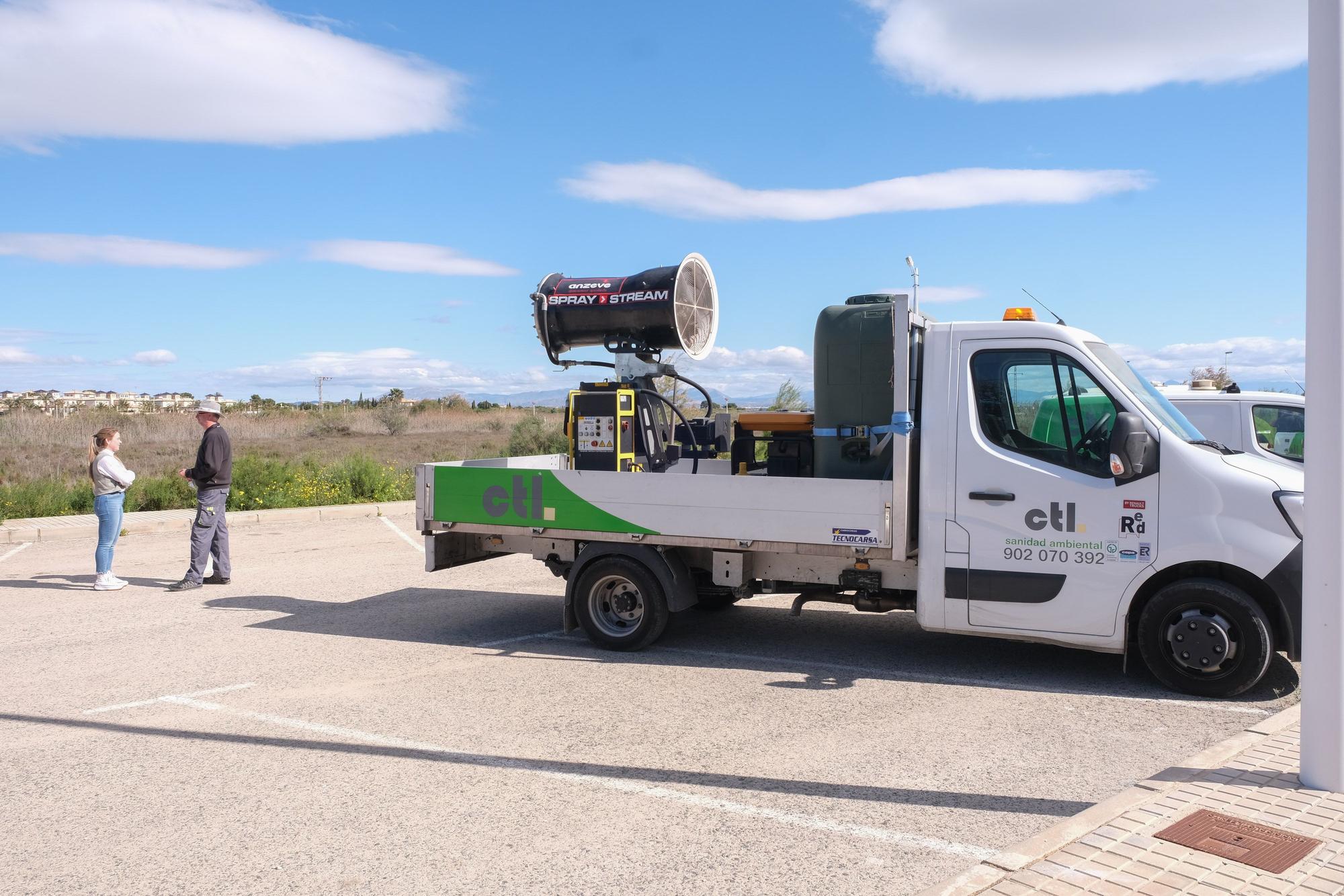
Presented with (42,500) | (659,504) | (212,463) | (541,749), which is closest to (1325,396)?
(541,749)

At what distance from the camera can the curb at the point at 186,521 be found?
14.7 m

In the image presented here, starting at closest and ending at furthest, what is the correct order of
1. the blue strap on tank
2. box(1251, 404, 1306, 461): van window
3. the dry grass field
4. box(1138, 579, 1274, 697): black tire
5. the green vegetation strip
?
1. box(1138, 579, 1274, 697): black tire
2. the blue strap on tank
3. box(1251, 404, 1306, 461): van window
4. the green vegetation strip
5. the dry grass field

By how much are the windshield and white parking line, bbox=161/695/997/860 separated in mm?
3430

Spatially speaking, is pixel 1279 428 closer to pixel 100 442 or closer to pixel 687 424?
pixel 687 424

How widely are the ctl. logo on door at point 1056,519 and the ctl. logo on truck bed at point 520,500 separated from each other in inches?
135

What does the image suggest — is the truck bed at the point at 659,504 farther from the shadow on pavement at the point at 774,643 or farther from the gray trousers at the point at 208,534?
the gray trousers at the point at 208,534

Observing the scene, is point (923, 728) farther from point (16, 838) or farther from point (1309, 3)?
point (16, 838)

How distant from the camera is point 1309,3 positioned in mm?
4273

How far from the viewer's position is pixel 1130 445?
6.12m

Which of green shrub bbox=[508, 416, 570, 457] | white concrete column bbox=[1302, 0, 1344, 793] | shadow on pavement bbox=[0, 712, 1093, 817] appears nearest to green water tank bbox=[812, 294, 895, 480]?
shadow on pavement bbox=[0, 712, 1093, 817]

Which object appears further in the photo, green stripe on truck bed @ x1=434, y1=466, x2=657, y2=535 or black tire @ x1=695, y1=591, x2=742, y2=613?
black tire @ x1=695, y1=591, x2=742, y2=613

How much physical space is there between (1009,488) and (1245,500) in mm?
1322

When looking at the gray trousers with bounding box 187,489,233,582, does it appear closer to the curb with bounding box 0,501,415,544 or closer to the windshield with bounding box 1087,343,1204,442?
the curb with bounding box 0,501,415,544

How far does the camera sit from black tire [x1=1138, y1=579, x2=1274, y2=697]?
239 inches
